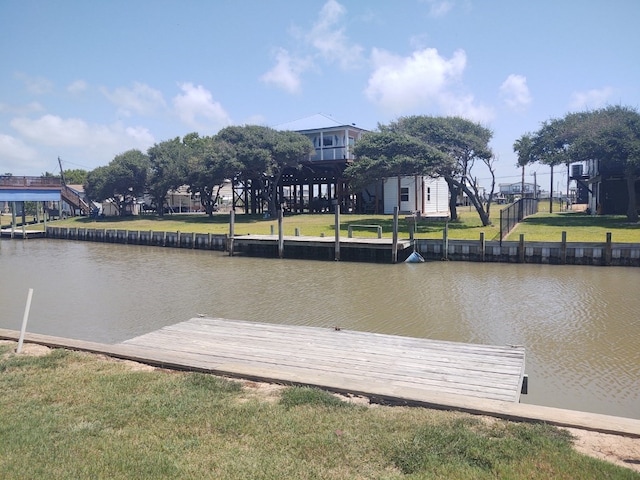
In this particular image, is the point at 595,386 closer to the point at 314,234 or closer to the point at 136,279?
the point at 136,279

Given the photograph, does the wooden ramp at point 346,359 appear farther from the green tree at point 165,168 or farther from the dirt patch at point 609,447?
the green tree at point 165,168

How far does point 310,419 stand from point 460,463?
154 cm

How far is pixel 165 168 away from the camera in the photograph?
53156 millimetres

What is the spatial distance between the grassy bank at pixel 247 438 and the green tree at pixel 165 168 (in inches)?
1829

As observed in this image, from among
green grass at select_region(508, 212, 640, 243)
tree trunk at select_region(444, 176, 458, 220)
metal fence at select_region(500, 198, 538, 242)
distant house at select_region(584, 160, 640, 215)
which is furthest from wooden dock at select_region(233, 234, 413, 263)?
distant house at select_region(584, 160, 640, 215)

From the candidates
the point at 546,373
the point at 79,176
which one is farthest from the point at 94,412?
the point at 79,176

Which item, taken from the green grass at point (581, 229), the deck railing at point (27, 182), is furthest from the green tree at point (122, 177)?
the green grass at point (581, 229)

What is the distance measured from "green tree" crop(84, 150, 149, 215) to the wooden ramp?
4729cm

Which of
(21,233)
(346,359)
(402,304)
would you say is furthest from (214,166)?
(346,359)

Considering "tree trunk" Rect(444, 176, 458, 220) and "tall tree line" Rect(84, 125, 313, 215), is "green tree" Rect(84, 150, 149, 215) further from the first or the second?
"tree trunk" Rect(444, 176, 458, 220)

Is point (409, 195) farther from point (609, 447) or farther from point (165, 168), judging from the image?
point (609, 447)

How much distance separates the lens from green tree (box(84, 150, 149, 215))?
54.4 metres

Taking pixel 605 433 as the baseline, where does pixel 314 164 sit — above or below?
above

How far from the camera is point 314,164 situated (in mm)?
46719
